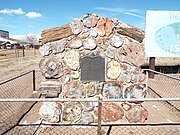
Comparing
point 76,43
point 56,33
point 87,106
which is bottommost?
point 87,106

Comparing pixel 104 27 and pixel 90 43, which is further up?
pixel 104 27

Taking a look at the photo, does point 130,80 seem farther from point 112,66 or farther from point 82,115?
point 82,115

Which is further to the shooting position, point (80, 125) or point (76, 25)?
point (80, 125)

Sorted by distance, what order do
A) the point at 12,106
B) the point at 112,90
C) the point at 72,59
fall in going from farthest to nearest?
1. the point at 12,106
2. the point at 112,90
3. the point at 72,59

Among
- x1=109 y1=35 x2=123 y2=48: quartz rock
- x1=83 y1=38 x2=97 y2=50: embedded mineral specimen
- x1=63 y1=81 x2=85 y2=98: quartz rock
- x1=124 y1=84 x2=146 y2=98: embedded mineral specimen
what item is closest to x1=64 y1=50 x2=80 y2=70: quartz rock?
x1=83 y1=38 x2=97 y2=50: embedded mineral specimen

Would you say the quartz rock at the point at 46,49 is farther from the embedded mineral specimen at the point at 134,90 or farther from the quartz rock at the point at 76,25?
the embedded mineral specimen at the point at 134,90

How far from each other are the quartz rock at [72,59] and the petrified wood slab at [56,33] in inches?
15.9

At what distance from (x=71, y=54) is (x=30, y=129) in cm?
189

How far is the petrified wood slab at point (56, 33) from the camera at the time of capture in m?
4.31

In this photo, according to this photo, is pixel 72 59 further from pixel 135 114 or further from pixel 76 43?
pixel 135 114

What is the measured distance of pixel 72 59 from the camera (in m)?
4.35

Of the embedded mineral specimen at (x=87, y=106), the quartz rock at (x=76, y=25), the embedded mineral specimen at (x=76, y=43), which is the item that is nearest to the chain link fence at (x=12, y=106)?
the embedded mineral specimen at (x=76, y=43)

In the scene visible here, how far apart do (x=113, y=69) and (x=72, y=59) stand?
0.98 m

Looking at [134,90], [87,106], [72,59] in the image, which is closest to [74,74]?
[72,59]
